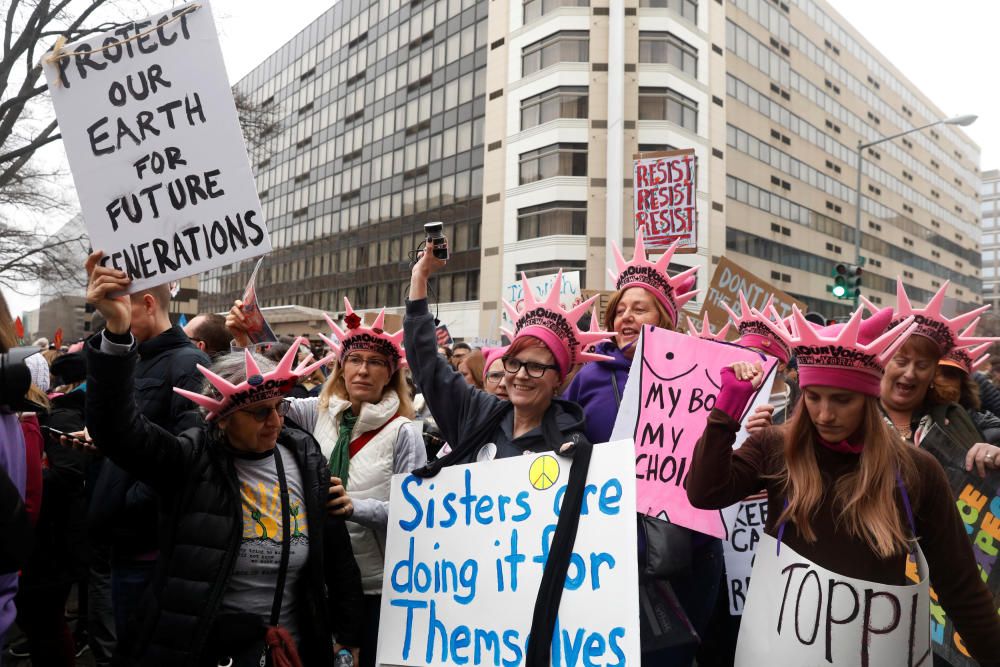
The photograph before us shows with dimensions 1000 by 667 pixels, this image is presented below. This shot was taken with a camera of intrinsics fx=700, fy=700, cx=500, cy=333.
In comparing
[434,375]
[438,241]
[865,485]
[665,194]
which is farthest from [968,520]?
[665,194]

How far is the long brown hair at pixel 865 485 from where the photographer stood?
7.38 feet

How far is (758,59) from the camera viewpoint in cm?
3988

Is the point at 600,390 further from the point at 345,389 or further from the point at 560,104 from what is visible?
the point at 560,104

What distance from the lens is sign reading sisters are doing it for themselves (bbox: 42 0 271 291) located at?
2.54m

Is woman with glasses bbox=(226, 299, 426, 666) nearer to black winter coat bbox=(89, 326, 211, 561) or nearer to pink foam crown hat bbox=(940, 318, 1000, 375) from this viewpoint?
black winter coat bbox=(89, 326, 211, 561)

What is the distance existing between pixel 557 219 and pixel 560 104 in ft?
18.0

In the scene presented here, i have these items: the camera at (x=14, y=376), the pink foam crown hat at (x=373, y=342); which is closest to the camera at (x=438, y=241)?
the pink foam crown hat at (x=373, y=342)

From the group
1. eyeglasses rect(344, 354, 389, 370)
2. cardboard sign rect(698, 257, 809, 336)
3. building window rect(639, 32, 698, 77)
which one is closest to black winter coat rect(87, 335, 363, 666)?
eyeglasses rect(344, 354, 389, 370)

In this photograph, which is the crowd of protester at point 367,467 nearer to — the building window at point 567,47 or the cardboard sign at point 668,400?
the cardboard sign at point 668,400

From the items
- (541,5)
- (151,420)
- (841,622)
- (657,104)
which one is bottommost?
(841,622)

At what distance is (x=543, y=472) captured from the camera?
103 inches

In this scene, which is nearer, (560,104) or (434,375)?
(434,375)

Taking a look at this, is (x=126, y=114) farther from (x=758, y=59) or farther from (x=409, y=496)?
(x=758, y=59)

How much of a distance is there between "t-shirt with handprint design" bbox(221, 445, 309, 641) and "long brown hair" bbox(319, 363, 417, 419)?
103cm
